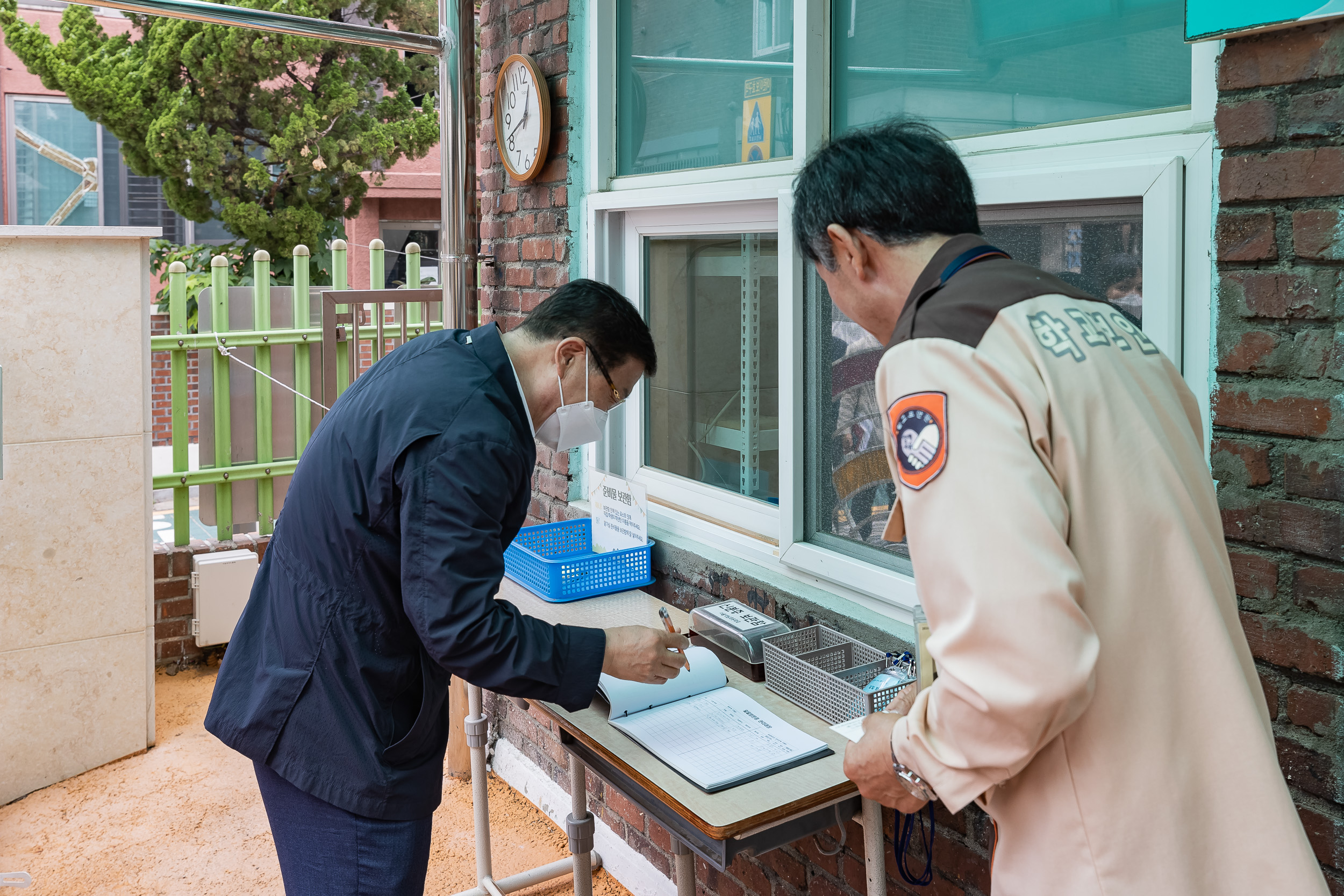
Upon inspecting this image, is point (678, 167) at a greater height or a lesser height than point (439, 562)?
greater

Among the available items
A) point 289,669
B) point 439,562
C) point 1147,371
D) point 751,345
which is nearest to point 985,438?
point 1147,371

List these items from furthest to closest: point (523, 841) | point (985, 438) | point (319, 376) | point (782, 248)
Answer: point (319, 376) → point (523, 841) → point (782, 248) → point (985, 438)

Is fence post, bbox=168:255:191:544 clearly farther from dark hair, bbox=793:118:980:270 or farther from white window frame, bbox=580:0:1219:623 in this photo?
dark hair, bbox=793:118:980:270

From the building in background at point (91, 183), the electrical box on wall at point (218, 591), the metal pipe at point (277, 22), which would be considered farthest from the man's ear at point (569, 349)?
the building in background at point (91, 183)

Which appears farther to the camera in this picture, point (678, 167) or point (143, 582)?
point (143, 582)

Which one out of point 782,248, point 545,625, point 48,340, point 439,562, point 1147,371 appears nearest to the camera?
point 1147,371

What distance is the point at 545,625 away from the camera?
5.72 feet

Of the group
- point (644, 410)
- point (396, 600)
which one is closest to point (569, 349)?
point (396, 600)

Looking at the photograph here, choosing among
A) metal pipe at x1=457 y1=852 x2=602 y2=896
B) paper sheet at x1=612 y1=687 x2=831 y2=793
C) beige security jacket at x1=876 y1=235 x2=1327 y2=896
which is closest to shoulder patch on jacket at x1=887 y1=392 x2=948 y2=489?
beige security jacket at x1=876 y1=235 x2=1327 y2=896

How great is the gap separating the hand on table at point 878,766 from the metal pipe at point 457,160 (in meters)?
2.11

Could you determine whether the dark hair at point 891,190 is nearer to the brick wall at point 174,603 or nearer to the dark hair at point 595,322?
the dark hair at point 595,322

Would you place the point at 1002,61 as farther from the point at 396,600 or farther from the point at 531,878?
the point at 531,878

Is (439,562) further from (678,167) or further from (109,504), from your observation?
(109,504)

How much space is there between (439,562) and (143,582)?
274 cm
